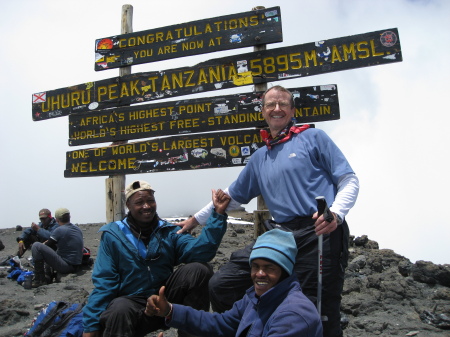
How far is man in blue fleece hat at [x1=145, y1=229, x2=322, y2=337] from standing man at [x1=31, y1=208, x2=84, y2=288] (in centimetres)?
563

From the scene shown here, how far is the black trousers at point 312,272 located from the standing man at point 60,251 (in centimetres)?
549

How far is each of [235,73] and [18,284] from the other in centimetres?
551

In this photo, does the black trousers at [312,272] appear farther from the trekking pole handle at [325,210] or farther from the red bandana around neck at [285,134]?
the red bandana around neck at [285,134]

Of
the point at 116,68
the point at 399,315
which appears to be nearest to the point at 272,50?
the point at 116,68

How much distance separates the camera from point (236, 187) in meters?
3.84

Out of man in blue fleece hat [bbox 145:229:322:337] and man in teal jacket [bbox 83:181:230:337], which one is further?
man in teal jacket [bbox 83:181:230:337]

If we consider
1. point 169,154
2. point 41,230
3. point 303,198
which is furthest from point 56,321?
point 41,230

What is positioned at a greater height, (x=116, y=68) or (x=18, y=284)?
(x=116, y=68)

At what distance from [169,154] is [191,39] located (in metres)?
1.85

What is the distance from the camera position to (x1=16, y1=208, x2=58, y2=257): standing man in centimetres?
894

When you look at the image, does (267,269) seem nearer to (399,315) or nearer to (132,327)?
(132,327)

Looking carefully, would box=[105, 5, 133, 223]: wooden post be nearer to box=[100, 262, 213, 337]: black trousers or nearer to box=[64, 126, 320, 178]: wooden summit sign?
box=[64, 126, 320, 178]: wooden summit sign

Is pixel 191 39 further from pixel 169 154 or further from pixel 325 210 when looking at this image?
pixel 325 210

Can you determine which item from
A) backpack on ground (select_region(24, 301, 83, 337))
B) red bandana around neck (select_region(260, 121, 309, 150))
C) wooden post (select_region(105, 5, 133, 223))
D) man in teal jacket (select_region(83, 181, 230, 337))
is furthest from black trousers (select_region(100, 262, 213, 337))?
wooden post (select_region(105, 5, 133, 223))
